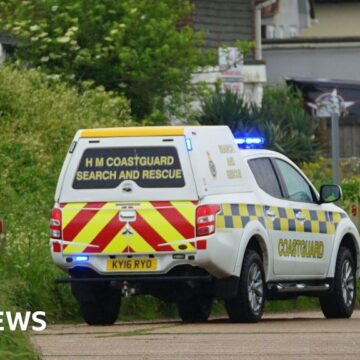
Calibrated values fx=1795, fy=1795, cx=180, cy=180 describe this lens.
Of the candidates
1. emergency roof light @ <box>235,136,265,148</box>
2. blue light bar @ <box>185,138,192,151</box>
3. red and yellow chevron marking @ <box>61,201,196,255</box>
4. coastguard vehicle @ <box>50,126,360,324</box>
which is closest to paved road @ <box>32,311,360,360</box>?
coastguard vehicle @ <box>50,126,360,324</box>

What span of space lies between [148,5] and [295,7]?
69.9 ft

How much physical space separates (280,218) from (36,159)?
27.1 feet

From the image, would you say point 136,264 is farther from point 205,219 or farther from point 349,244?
point 349,244

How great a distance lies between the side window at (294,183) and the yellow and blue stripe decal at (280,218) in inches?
6.1

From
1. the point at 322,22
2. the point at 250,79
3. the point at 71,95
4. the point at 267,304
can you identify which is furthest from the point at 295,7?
the point at 267,304

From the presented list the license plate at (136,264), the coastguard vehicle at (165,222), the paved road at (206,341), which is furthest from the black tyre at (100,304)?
the license plate at (136,264)

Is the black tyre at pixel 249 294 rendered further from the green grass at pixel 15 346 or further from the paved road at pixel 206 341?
the green grass at pixel 15 346

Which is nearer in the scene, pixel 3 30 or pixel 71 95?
pixel 71 95

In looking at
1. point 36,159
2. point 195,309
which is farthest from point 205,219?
point 36,159

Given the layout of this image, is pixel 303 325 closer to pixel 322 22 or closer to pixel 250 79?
pixel 250 79

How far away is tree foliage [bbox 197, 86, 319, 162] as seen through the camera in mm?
30875

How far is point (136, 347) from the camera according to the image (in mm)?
13438

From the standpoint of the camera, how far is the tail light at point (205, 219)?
52.5 ft

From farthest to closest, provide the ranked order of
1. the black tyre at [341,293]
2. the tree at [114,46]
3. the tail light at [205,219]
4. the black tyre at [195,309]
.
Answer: the tree at [114,46] → the black tyre at [341,293] → the black tyre at [195,309] → the tail light at [205,219]
